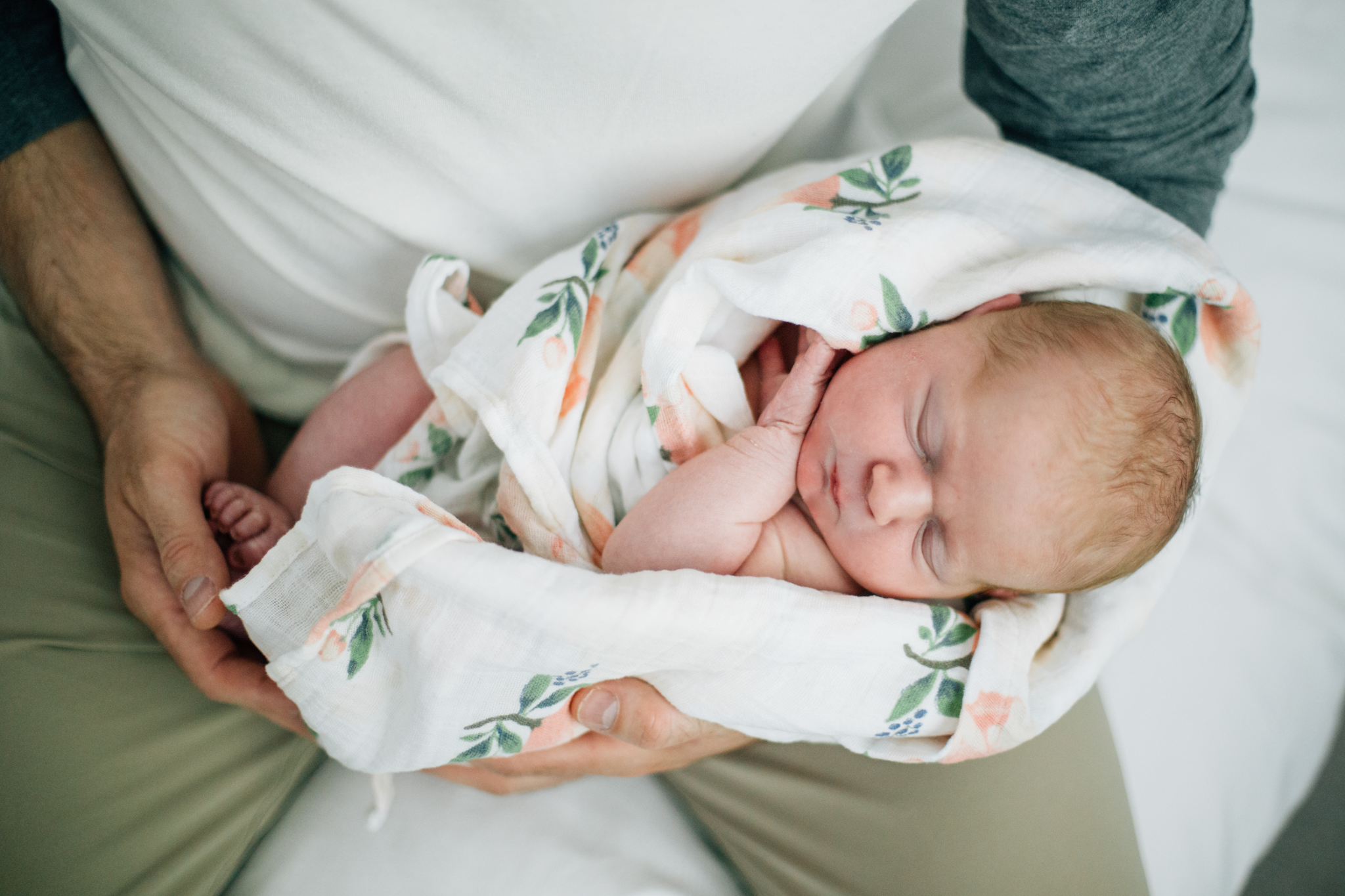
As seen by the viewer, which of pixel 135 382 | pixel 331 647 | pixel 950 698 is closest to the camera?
pixel 331 647

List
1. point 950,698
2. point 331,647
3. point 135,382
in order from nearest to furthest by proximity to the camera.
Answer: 1. point 331,647
2. point 950,698
3. point 135,382

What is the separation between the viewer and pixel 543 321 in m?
0.78

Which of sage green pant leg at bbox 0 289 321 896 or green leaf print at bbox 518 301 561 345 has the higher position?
green leaf print at bbox 518 301 561 345

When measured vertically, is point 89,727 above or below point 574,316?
below

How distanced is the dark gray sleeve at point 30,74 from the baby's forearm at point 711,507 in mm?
915

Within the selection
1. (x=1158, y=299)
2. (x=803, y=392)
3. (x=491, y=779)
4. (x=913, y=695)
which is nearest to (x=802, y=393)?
(x=803, y=392)

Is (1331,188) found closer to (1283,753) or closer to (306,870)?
(1283,753)

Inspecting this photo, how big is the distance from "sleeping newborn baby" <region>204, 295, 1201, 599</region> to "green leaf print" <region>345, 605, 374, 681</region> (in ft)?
0.66

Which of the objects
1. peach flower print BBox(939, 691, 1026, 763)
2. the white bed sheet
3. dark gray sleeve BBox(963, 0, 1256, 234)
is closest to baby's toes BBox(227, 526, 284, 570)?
the white bed sheet

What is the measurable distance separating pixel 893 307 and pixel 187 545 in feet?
2.61

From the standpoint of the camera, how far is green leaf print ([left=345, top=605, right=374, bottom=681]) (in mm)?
691

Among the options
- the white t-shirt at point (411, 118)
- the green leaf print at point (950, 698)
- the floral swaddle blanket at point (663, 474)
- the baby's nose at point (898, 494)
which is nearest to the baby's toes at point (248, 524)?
the floral swaddle blanket at point (663, 474)

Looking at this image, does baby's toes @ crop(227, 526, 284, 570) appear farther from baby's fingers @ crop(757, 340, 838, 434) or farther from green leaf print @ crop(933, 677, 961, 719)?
green leaf print @ crop(933, 677, 961, 719)

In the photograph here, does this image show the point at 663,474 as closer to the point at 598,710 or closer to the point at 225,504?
the point at 598,710
